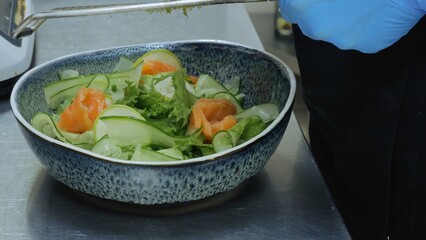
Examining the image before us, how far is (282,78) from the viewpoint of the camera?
824 mm

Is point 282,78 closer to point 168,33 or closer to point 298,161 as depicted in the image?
point 298,161

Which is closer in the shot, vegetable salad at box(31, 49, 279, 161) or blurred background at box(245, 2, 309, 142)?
vegetable salad at box(31, 49, 279, 161)

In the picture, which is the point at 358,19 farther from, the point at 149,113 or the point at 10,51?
the point at 10,51

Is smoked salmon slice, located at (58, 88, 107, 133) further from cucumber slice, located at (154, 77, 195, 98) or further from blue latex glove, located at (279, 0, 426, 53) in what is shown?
blue latex glove, located at (279, 0, 426, 53)

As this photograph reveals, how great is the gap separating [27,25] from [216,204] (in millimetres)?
354

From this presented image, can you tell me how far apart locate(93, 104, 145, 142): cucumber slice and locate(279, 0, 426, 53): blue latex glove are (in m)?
0.22

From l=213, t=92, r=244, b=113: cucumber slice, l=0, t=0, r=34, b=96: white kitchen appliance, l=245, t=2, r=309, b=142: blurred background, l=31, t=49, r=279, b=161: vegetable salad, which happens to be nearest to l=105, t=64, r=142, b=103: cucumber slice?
l=31, t=49, r=279, b=161: vegetable salad

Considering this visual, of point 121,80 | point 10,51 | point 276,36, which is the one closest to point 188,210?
point 121,80

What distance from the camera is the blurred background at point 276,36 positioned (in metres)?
2.00

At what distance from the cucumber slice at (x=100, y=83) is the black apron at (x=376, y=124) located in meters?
0.28

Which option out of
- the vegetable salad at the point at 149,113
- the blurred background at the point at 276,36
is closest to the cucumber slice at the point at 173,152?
the vegetable salad at the point at 149,113

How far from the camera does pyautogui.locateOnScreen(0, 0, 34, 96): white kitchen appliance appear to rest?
A: 964mm

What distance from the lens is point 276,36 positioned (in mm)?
2229

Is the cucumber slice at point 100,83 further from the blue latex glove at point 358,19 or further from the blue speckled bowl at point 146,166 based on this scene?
the blue latex glove at point 358,19
